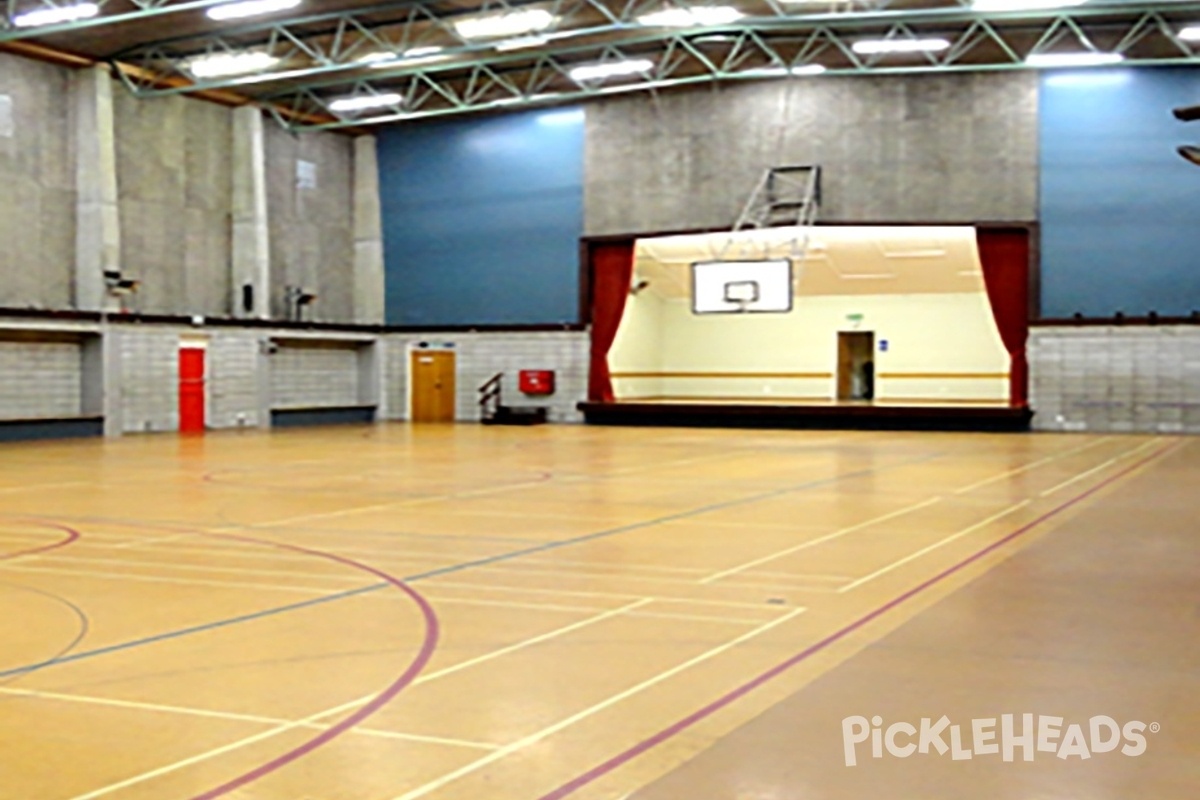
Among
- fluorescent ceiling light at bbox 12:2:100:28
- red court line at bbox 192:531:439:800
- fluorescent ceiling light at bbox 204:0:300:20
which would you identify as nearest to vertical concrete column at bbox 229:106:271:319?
fluorescent ceiling light at bbox 204:0:300:20

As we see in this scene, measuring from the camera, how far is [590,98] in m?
34.6

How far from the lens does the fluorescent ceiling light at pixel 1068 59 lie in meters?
28.9

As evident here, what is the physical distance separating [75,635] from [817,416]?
90.7 feet

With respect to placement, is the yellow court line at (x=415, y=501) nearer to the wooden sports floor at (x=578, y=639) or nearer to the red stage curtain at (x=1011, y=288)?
the wooden sports floor at (x=578, y=639)

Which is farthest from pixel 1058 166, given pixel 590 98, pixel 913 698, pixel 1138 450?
pixel 913 698

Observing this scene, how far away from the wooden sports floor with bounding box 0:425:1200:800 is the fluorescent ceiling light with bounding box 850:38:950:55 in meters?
15.6

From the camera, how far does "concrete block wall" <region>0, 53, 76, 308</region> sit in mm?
27891

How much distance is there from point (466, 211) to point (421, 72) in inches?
216

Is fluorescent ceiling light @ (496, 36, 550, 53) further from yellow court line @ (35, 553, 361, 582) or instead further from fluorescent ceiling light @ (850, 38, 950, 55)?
yellow court line @ (35, 553, 361, 582)

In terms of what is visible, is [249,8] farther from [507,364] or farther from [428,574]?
[428,574]

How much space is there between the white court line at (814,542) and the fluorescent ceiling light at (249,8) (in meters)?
16.7

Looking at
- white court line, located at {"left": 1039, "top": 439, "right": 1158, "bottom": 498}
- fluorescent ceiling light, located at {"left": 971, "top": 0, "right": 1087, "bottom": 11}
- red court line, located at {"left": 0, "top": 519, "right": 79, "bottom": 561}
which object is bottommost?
white court line, located at {"left": 1039, "top": 439, "right": 1158, "bottom": 498}

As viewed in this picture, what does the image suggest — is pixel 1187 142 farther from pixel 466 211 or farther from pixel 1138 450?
pixel 466 211

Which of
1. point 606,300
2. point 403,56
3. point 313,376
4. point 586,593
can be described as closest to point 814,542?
point 586,593
